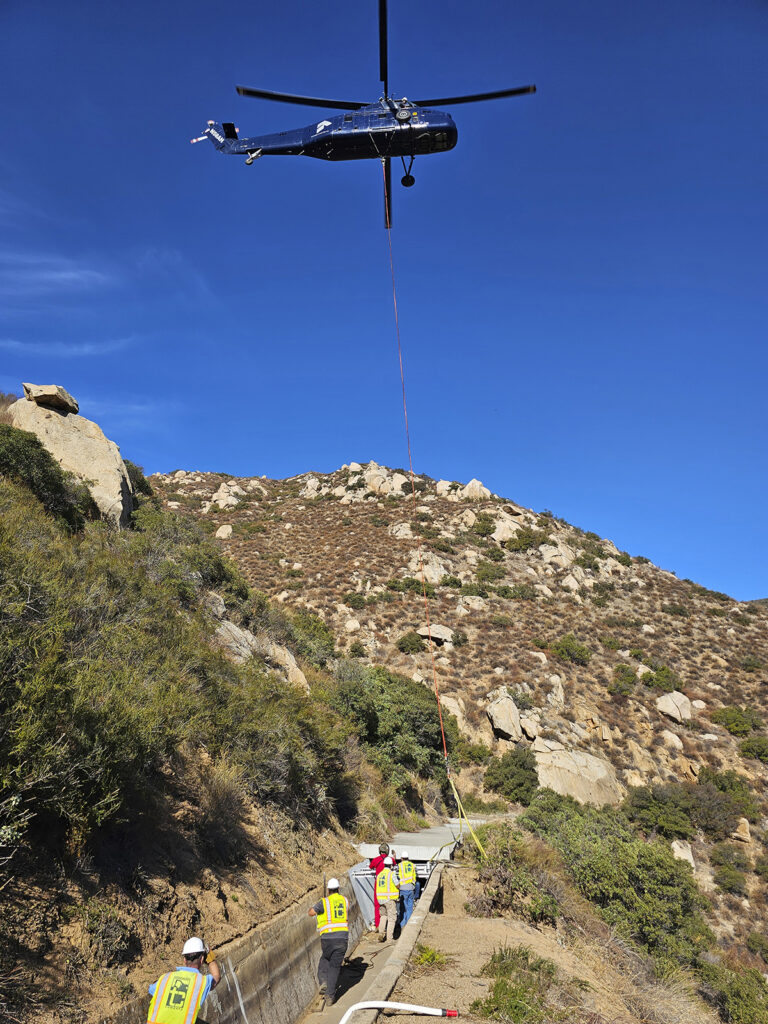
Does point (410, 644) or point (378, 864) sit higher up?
point (410, 644)

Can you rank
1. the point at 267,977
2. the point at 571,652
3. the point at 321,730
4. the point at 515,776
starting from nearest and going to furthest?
the point at 267,977, the point at 321,730, the point at 515,776, the point at 571,652

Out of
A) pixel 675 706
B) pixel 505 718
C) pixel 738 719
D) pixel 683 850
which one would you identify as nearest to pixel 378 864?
pixel 683 850

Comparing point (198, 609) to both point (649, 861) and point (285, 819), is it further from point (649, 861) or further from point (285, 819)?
point (649, 861)

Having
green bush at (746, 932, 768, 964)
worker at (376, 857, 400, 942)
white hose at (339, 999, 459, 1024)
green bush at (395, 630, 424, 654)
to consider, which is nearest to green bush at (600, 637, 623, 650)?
green bush at (395, 630, 424, 654)

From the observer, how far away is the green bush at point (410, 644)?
33656 millimetres

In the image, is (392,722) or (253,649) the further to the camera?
(392,722)

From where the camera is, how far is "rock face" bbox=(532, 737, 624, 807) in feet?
84.2

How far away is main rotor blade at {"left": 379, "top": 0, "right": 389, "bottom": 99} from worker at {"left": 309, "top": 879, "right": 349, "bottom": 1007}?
13.8 m

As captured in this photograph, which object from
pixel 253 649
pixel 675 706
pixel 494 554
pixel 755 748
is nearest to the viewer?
pixel 253 649

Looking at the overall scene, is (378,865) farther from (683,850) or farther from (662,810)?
(662,810)

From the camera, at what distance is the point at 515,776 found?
25.7m

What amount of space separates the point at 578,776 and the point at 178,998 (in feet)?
86.4

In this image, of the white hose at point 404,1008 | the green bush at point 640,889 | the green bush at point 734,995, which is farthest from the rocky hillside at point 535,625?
the white hose at point 404,1008

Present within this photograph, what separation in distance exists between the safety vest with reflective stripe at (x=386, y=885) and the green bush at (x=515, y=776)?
17.9 metres
